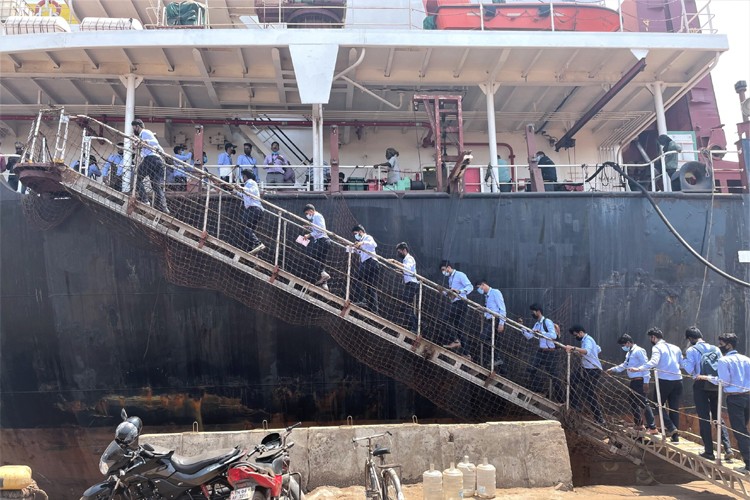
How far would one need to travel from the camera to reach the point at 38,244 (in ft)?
23.7

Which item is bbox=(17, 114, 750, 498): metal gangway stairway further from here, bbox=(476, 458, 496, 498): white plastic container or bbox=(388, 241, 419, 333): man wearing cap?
bbox=(476, 458, 496, 498): white plastic container

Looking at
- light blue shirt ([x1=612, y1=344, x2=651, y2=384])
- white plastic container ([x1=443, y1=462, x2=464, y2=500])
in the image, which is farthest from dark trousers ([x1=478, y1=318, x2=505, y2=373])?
white plastic container ([x1=443, y1=462, x2=464, y2=500])

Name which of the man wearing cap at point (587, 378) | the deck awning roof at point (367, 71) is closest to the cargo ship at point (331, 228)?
the deck awning roof at point (367, 71)

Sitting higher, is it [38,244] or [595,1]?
[595,1]

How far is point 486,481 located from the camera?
4.81 metres

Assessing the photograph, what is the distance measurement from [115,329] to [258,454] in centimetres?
415

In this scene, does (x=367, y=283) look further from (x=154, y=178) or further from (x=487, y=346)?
(x=154, y=178)

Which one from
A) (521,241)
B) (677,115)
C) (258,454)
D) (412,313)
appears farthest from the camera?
(677,115)

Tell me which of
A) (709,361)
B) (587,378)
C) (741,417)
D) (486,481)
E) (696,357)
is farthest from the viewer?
(587,378)

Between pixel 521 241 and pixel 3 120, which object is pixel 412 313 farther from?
pixel 3 120

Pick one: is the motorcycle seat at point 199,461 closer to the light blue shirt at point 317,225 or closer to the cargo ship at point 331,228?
the cargo ship at point 331,228

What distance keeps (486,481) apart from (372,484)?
4.19ft

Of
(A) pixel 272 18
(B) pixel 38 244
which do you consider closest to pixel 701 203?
(A) pixel 272 18

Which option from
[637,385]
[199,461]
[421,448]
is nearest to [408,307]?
[421,448]
